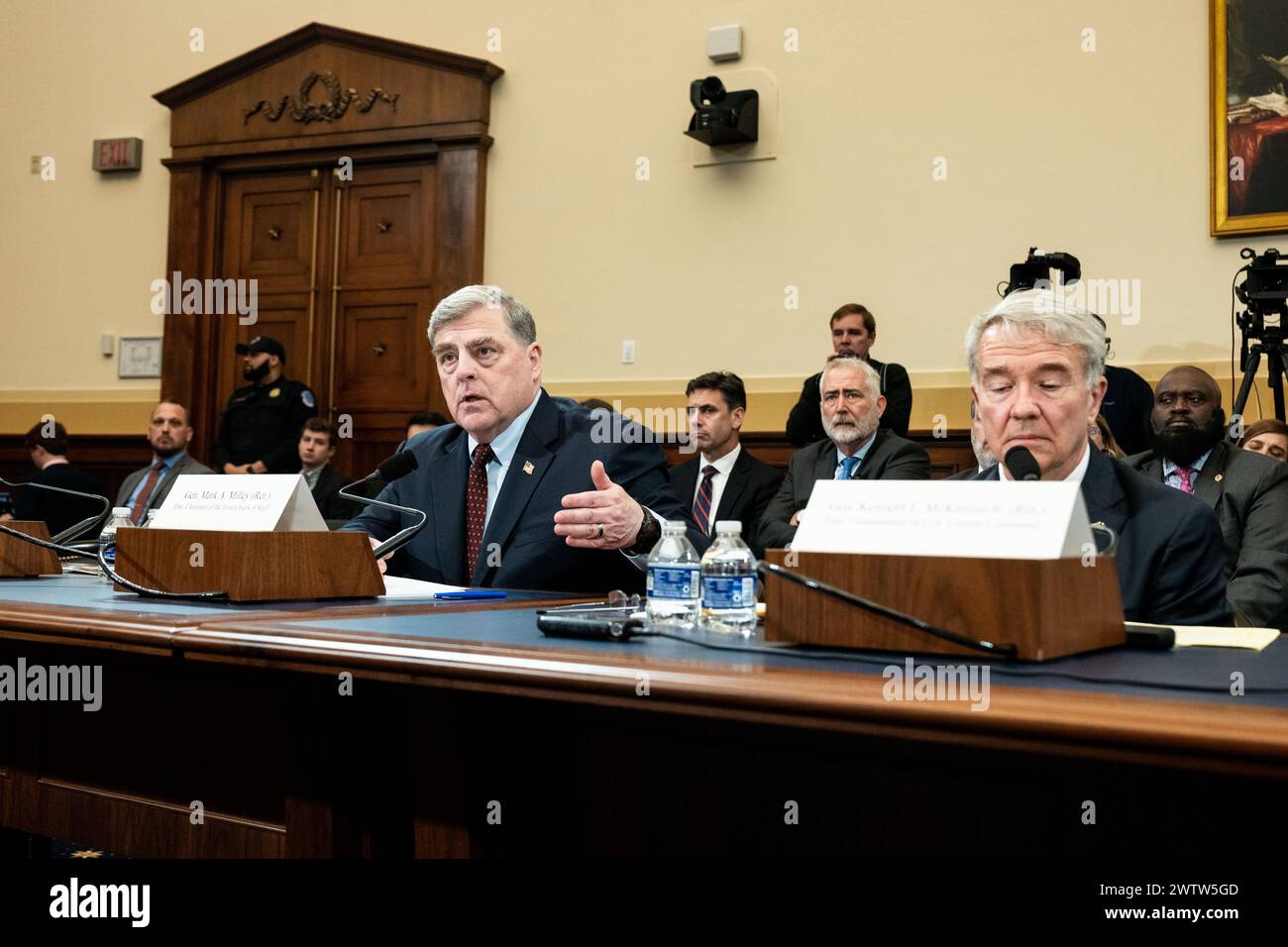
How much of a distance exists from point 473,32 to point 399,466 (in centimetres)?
479

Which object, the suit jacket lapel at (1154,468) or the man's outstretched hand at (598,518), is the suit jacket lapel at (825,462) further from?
the man's outstretched hand at (598,518)

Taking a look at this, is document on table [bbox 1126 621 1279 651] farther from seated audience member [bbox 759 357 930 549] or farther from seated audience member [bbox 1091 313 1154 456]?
seated audience member [bbox 1091 313 1154 456]

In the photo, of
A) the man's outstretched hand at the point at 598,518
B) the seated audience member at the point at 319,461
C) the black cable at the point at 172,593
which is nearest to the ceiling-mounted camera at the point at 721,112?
the seated audience member at the point at 319,461

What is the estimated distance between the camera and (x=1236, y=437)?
166 inches

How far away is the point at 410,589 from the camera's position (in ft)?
6.15

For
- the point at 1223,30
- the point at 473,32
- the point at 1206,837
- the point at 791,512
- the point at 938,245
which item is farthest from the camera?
the point at 473,32

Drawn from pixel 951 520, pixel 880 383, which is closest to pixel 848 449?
pixel 880 383

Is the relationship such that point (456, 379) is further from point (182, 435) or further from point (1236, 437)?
point (182, 435)

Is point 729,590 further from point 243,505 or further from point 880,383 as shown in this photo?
point 880,383

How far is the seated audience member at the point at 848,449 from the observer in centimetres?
409

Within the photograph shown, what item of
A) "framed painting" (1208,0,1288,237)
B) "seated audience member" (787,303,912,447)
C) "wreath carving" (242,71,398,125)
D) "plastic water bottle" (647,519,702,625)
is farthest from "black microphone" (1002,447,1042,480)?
"wreath carving" (242,71,398,125)

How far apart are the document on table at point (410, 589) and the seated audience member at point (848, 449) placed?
88.3 inches

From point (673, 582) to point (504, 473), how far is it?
2.85 feet
